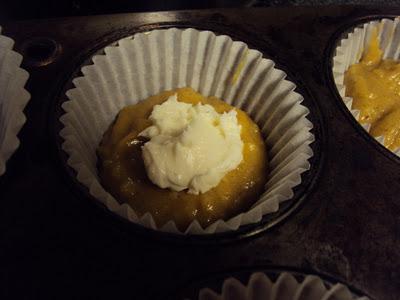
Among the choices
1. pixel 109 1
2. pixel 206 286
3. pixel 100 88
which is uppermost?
pixel 109 1

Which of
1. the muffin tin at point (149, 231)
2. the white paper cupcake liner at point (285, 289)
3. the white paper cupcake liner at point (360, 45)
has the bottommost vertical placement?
the white paper cupcake liner at point (285, 289)

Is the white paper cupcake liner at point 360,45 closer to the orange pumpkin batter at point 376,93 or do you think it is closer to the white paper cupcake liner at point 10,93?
the orange pumpkin batter at point 376,93

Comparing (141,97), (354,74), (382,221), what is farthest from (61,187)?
(354,74)

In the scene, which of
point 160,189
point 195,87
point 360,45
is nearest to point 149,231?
point 160,189

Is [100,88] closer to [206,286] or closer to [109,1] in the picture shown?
[109,1]

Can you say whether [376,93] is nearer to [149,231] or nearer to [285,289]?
[285,289]

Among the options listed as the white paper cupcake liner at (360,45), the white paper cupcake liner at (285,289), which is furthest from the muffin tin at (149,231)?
the white paper cupcake liner at (360,45)
